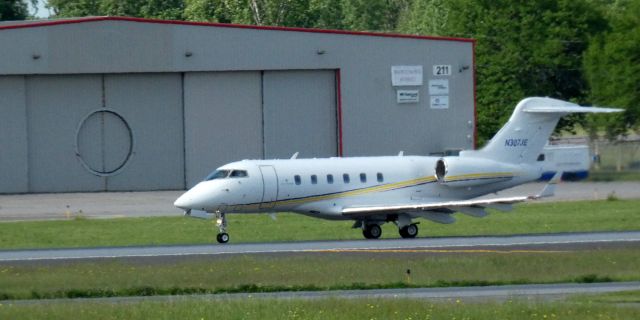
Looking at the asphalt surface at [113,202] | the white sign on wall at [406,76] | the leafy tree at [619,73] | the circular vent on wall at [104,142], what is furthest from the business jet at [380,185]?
the leafy tree at [619,73]

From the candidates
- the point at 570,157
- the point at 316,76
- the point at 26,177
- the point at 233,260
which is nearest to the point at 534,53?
the point at 570,157

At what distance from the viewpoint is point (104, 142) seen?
58.5 metres

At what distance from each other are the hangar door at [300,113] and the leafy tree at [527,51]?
55.0ft

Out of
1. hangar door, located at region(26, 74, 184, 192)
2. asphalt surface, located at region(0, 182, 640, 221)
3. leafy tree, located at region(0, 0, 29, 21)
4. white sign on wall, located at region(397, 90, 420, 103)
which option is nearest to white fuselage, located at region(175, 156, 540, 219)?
asphalt surface, located at region(0, 182, 640, 221)

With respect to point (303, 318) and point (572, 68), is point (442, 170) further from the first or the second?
point (572, 68)

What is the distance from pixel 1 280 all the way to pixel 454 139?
119ft

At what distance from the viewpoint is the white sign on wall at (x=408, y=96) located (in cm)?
6078

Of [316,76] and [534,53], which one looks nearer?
[316,76]

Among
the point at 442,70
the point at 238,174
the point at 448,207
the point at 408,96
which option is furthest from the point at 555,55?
the point at 238,174

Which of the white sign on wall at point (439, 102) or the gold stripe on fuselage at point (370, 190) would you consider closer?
the gold stripe on fuselage at point (370, 190)

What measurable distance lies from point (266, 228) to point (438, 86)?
19.8m

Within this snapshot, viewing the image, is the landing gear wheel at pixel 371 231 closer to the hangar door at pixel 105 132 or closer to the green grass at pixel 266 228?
the green grass at pixel 266 228

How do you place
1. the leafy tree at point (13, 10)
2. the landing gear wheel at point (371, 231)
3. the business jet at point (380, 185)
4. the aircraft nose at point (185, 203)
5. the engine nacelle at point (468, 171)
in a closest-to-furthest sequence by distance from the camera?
the aircraft nose at point (185, 203) → the business jet at point (380, 185) → the landing gear wheel at point (371, 231) → the engine nacelle at point (468, 171) → the leafy tree at point (13, 10)

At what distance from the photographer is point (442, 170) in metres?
40.3
